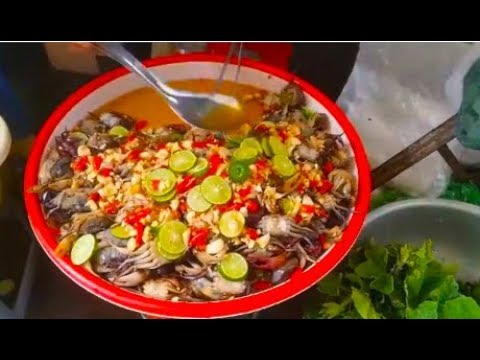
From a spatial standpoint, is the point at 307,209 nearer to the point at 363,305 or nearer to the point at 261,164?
the point at 261,164

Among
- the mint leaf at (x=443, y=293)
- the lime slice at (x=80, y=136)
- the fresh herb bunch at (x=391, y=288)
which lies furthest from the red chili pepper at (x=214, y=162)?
the mint leaf at (x=443, y=293)

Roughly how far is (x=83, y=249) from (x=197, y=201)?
18cm

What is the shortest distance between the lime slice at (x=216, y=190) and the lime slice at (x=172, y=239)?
57 mm

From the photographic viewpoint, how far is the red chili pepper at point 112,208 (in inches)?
40.5

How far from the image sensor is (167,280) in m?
0.98

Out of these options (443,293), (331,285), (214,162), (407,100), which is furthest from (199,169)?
(407,100)

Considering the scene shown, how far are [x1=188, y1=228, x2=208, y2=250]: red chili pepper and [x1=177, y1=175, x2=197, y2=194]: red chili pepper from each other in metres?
0.07

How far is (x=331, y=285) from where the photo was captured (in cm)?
120
